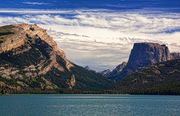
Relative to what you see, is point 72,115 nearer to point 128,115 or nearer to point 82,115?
point 82,115

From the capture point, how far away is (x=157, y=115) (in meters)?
181

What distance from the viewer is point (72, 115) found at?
585 feet

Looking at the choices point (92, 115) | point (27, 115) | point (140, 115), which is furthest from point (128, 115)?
point (27, 115)

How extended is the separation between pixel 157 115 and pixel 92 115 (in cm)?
2832

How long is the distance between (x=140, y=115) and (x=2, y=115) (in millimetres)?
58393

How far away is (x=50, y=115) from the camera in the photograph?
7037 inches

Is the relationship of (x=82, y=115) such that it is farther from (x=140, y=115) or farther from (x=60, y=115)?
(x=140, y=115)

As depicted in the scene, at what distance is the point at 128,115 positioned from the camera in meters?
182

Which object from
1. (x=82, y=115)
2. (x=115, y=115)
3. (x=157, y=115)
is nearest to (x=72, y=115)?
(x=82, y=115)

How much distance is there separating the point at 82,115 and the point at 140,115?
25159mm

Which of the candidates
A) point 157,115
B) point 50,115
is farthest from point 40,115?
point 157,115

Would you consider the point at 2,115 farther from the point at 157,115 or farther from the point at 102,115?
the point at 157,115

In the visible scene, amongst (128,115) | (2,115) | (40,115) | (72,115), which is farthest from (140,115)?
(2,115)

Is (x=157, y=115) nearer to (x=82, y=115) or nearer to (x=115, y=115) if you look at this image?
(x=115, y=115)
